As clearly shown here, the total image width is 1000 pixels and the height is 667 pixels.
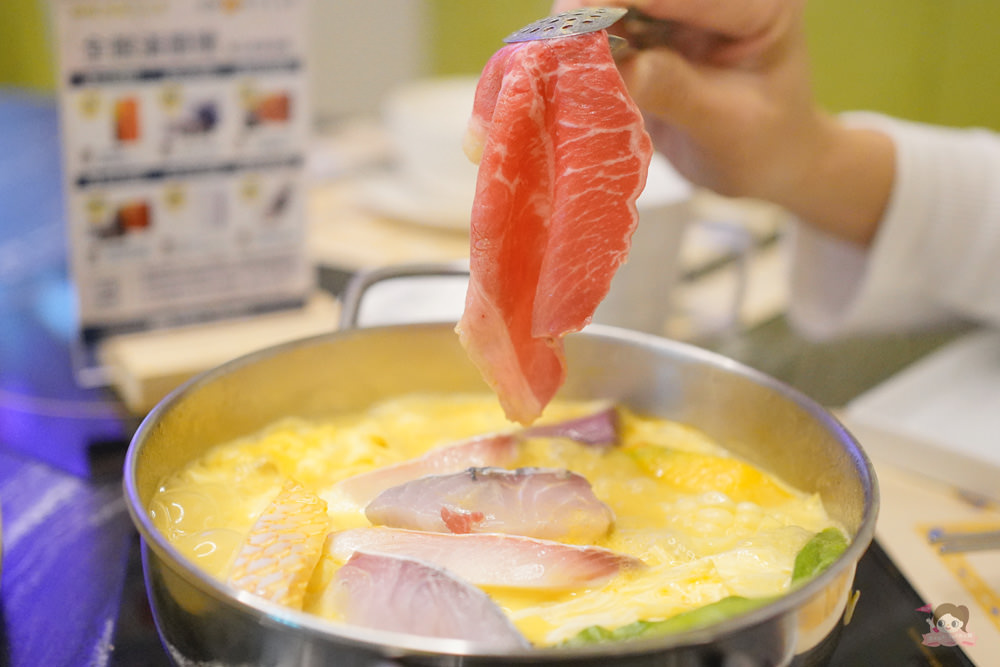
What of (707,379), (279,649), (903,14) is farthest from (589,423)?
(903,14)

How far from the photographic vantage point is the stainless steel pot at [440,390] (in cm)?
55

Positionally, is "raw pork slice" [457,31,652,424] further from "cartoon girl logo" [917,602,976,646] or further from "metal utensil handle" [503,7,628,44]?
"cartoon girl logo" [917,602,976,646]

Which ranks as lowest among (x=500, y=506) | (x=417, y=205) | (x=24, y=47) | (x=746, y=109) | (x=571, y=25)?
(x=24, y=47)

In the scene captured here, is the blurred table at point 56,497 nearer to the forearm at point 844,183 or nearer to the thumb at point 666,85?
the thumb at point 666,85

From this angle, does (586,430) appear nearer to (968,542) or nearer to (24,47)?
(968,542)

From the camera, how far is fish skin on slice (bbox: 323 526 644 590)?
0.75 metres

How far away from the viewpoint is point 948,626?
2.93 feet

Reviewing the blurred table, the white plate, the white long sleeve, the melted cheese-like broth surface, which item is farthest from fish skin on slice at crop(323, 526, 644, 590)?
the white plate

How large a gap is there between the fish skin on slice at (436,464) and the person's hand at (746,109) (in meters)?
0.46

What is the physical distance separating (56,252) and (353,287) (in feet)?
3.86

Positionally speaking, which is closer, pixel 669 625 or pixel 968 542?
pixel 669 625

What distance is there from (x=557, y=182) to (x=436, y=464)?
0.35 metres

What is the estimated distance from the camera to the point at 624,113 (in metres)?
0.84

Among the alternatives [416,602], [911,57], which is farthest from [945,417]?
[911,57]
